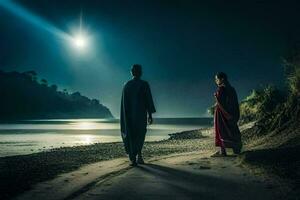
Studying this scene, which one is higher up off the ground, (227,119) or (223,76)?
(223,76)

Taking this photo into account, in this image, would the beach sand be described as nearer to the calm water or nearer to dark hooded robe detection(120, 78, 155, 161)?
dark hooded robe detection(120, 78, 155, 161)


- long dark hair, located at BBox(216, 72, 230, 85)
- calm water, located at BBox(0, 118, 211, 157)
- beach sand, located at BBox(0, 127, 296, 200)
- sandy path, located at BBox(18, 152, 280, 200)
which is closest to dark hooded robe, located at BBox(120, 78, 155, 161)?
beach sand, located at BBox(0, 127, 296, 200)

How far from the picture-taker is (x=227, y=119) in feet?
40.0

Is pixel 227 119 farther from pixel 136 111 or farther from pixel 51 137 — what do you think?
pixel 51 137

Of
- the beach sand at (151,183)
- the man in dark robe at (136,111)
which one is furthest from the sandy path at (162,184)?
the man in dark robe at (136,111)

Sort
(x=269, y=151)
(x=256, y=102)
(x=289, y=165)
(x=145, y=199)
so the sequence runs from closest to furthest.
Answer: (x=145, y=199) < (x=289, y=165) < (x=269, y=151) < (x=256, y=102)

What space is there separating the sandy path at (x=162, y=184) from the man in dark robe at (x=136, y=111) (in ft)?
3.18

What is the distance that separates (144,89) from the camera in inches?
447

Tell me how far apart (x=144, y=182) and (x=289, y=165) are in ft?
9.67

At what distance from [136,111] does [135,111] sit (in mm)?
26

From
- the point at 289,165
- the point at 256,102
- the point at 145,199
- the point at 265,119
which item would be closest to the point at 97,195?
the point at 145,199

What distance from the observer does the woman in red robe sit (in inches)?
477

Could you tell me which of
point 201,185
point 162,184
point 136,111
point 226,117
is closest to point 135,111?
point 136,111

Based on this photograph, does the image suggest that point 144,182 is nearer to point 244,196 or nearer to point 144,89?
point 244,196
